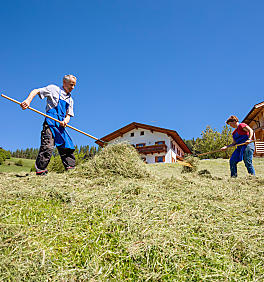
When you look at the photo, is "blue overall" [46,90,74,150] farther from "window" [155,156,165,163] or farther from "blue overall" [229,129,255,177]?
"window" [155,156,165,163]

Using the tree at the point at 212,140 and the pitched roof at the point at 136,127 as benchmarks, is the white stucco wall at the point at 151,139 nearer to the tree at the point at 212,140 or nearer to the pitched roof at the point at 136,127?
the pitched roof at the point at 136,127

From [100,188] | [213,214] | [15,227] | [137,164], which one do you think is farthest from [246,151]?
[15,227]

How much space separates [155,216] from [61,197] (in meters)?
1.04

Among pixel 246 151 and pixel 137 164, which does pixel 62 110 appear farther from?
pixel 246 151

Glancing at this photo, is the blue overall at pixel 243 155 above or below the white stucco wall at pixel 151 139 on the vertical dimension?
below

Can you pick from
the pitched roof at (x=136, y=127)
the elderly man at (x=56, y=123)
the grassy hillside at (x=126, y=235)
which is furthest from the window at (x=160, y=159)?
the grassy hillside at (x=126, y=235)

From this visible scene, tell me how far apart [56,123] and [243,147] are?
15.2ft

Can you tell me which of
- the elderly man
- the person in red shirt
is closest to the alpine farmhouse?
the person in red shirt

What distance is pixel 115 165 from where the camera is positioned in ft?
12.4

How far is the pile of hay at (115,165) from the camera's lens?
366 centimetres

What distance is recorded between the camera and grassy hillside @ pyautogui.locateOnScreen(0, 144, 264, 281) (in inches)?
60.2

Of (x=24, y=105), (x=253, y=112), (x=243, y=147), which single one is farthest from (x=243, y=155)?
(x=253, y=112)

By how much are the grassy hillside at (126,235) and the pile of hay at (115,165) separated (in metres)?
0.82

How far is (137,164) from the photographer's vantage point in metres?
3.91
